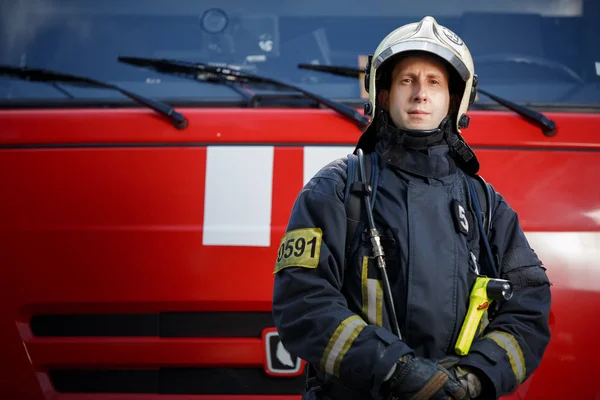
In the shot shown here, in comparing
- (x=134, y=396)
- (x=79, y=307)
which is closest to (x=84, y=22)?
(x=79, y=307)

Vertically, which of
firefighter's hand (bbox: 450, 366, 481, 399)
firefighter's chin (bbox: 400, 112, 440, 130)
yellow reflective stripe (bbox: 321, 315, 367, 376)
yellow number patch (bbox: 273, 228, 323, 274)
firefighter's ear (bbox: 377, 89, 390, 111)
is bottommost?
firefighter's hand (bbox: 450, 366, 481, 399)

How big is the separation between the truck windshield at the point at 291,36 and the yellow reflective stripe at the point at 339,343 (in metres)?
1.45

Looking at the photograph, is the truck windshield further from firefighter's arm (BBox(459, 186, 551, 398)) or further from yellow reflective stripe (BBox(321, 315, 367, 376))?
yellow reflective stripe (BBox(321, 315, 367, 376))

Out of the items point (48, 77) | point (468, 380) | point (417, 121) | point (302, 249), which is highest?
point (48, 77)

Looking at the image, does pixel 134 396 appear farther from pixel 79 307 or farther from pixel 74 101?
pixel 74 101

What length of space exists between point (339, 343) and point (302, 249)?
0.24m

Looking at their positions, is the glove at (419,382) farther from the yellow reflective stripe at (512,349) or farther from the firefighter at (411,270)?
the yellow reflective stripe at (512,349)

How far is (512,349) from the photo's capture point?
193 centimetres

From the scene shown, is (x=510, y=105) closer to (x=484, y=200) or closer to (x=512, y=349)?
(x=484, y=200)

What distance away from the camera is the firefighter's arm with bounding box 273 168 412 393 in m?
1.78

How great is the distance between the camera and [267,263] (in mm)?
2715

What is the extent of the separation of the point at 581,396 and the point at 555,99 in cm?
109

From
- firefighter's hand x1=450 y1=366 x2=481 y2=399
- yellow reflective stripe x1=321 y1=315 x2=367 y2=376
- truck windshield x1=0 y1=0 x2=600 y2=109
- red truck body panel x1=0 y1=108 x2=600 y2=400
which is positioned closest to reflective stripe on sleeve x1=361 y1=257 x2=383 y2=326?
yellow reflective stripe x1=321 y1=315 x2=367 y2=376

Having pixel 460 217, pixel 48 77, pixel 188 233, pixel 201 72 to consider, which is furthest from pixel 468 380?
pixel 48 77
